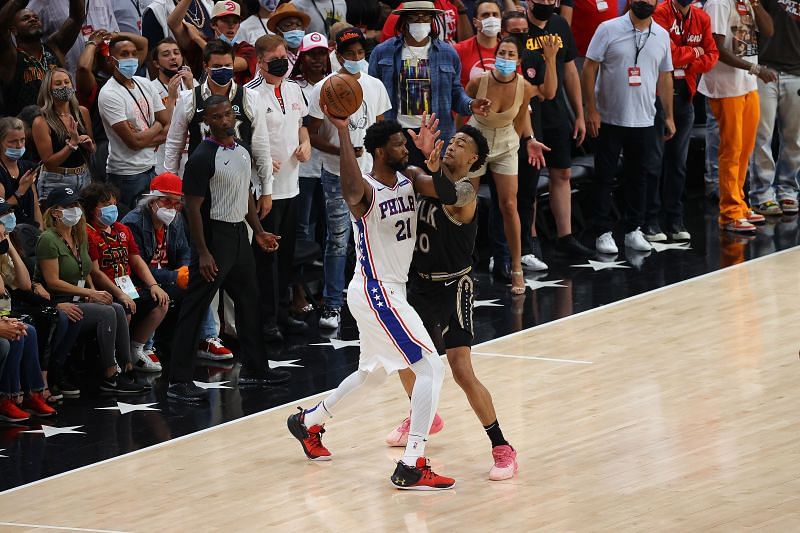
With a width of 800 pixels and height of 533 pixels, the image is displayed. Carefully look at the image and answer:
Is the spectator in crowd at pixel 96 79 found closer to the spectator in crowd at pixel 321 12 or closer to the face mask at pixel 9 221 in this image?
the spectator in crowd at pixel 321 12

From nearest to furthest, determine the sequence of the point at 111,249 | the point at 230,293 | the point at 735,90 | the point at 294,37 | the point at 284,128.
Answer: the point at 230,293 → the point at 111,249 → the point at 284,128 → the point at 294,37 → the point at 735,90

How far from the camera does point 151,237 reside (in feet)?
34.7

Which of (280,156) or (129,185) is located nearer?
(280,156)

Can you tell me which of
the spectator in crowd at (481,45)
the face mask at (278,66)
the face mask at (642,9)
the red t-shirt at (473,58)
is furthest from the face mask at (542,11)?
the face mask at (278,66)

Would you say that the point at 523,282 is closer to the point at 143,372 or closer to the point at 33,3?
the point at 143,372

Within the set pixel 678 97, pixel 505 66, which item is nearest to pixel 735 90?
pixel 678 97

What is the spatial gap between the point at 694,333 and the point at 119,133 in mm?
4510

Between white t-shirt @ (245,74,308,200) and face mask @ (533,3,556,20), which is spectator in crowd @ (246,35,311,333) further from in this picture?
face mask @ (533,3,556,20)

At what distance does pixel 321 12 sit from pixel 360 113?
2014mm

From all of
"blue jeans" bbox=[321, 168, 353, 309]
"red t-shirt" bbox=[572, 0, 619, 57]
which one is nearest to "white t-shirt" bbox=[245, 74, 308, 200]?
"blue jeans" bbox=[321, 168, 353, 309]

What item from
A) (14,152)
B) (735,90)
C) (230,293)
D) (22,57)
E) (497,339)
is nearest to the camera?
(230,293)

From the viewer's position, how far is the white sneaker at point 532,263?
12898 mm

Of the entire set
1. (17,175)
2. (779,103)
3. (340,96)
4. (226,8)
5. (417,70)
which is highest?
(340,96)

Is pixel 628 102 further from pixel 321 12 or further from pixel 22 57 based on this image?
pixel 22 57
